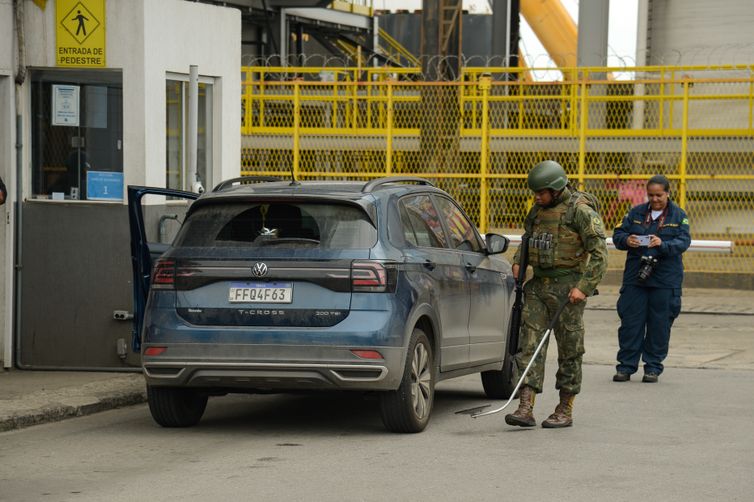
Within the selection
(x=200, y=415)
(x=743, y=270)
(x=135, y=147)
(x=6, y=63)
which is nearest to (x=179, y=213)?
(x=135, y=147)

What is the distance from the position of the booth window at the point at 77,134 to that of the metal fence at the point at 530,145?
9.43 m

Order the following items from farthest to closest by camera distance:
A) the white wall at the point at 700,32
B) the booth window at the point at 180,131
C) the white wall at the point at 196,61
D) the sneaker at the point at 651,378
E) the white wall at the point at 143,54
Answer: the white wall at the point at 700,32, the sneaker at the point at 651,378, the booth window at the point at 180,131, the white wall at the point at 196,61, the white wall at the point at 143,54

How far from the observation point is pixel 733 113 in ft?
82.9

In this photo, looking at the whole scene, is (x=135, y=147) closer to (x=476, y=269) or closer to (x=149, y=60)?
(x=149, y=60)

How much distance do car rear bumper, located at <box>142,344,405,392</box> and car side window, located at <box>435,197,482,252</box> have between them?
5.50 ft

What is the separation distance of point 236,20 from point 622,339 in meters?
4.41

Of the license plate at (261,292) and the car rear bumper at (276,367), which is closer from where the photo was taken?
the car rear bumper at (276,367)

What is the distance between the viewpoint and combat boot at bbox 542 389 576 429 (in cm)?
970

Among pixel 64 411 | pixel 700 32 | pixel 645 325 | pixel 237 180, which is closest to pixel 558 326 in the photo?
pixel 237 180

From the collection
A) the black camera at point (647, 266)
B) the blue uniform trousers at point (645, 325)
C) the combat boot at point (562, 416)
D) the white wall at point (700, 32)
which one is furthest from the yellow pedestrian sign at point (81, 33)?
the white wall at point (700, 32)

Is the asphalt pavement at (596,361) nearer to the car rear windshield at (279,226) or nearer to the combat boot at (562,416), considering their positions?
the car rear windshield at (279,226)

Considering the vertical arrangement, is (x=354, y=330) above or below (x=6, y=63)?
below

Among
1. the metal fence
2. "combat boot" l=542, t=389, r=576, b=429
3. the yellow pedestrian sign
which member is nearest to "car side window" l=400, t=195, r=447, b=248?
"combat boot" l=542, t=389, r=576, b=429

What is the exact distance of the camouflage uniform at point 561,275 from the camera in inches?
381
